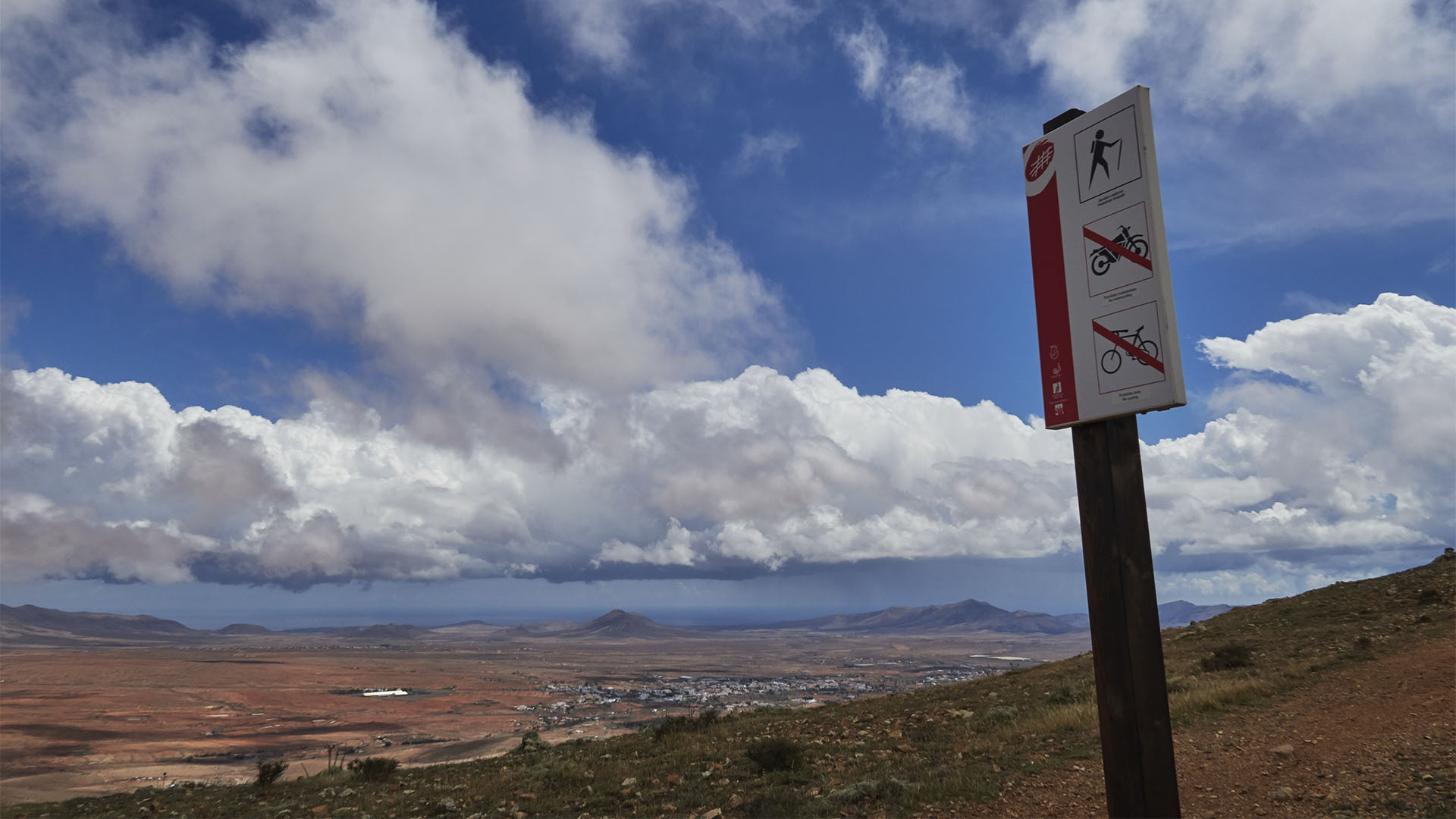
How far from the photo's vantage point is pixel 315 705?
114 m

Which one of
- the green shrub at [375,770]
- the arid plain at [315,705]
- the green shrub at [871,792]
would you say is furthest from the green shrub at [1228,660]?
the arid plain at [315,705]

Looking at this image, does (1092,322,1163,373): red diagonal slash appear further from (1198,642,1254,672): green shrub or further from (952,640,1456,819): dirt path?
(1198,642,1254,672): green shrub

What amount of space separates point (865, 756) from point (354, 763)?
532 inches

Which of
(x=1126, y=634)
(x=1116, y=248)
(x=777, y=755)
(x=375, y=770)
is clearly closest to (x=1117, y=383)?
(x=1116, y=248)

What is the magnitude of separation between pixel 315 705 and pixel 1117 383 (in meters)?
138

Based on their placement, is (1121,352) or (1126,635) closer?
(1126,635)

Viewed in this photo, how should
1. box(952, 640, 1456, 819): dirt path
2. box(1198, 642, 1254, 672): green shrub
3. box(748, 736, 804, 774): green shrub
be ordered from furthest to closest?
box(1198, 642, 1254, 672): green shrub, box(748, 736, 804, 774): green shrub, box(952, 640, 1456, 819): dirt path

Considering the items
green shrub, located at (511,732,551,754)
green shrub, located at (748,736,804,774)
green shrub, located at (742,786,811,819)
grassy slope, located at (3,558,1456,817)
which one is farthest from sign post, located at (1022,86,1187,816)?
green shrub, located at (511,732,551,754)

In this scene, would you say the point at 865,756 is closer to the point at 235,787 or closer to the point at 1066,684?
the point at 1066,684

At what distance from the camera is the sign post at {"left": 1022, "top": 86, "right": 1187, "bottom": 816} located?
3.81 metres

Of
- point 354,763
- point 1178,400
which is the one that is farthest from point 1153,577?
point 354,763

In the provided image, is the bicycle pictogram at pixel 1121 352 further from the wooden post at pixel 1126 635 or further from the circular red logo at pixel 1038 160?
the circular red logo at pixel 1038 160

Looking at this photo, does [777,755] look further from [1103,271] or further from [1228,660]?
[1228,660]

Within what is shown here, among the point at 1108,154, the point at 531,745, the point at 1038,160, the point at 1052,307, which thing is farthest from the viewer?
the point at 531,745
